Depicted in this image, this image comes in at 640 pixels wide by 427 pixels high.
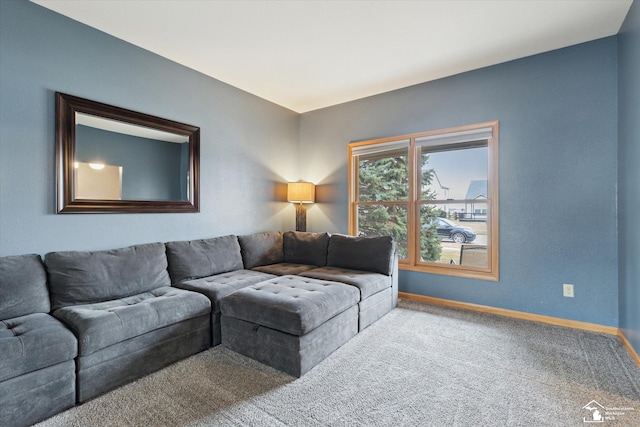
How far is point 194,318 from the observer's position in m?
2.33

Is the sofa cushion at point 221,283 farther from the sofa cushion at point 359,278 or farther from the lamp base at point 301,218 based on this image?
the lamp base at point 301,218

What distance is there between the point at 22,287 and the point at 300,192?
299 cm

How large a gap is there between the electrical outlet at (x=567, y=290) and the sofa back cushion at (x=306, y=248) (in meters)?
2.36

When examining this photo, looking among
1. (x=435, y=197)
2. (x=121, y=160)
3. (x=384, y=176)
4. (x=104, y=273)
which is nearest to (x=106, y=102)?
(x=121, y=160)

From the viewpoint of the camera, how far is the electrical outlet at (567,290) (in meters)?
2.83

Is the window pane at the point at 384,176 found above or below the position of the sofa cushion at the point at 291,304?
above

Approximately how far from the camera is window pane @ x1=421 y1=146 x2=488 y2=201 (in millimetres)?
3369

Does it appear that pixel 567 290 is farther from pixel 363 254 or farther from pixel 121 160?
pixel 121 160

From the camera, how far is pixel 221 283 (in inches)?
109

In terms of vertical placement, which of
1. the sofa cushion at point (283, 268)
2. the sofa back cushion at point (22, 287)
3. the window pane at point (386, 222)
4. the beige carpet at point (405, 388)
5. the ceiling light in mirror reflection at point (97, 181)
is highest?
the ceiling light in mirror reflection at point (97, 181)

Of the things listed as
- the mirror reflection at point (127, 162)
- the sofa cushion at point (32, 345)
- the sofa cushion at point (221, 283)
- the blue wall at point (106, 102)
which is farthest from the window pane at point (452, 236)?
the sofa cushion at point (32, 345)

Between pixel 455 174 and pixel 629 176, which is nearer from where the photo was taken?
pixel 629 176

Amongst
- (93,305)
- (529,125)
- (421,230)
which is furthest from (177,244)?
(529,125)

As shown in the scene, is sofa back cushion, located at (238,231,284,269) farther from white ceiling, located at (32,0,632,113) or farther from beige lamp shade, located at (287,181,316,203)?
white ceiling, located at (32,0,632,113)
